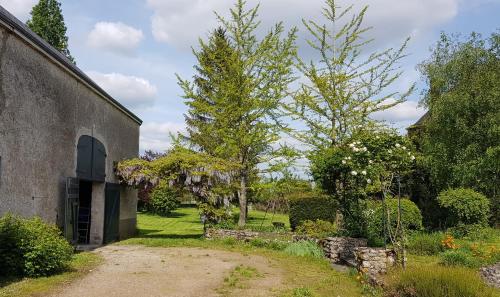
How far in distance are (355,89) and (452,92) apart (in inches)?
216

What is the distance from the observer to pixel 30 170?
1045 cm

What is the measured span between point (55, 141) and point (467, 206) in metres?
14.8

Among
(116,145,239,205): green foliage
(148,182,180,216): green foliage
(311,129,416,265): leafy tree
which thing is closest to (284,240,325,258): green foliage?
(311,129,416,265): leafy tree

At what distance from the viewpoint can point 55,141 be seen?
38.8 ft

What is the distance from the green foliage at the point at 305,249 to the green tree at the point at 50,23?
845 inches

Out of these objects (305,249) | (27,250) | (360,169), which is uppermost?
(360,169)

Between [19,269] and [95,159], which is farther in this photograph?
[95,159]

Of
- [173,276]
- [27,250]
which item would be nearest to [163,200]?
[173,276]

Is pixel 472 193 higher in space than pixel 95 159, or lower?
lower

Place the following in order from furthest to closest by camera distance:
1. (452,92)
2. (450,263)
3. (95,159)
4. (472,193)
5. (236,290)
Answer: (452,92) < (472,193) < (95,159) < (450,263) < (236,290)

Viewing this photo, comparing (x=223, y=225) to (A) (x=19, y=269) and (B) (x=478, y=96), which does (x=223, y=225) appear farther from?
(B) (x=478, y=96)

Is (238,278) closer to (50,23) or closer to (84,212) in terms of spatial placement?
(84,212)

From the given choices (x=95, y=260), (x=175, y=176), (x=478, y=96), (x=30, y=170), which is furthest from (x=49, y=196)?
(x=478, y=96)

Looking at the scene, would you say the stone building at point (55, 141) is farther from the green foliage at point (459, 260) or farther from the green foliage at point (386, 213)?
the green foliage at point (459, 260)
